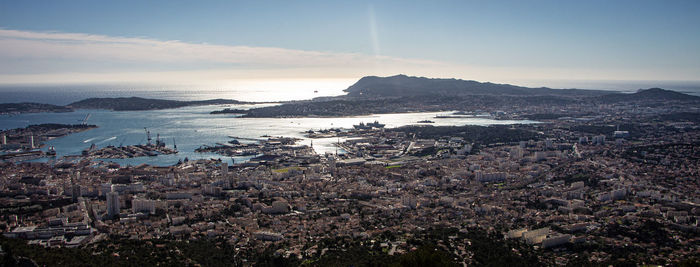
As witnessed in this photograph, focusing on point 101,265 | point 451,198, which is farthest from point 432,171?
point 101,265

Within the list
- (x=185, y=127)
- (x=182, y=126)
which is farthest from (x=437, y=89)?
(x=185, y=127)

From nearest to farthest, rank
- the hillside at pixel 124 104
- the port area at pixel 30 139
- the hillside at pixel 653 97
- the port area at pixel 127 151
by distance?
the port area at pixel 30 139 → the port area at pixel 127 151 → the hillside at pixel 653 97 → the hillside at pixel 124 104

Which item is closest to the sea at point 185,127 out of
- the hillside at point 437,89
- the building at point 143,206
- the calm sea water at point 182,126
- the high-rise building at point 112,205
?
the calm sea water at point 182,126

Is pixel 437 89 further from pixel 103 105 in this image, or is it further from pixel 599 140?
pixel 599 140

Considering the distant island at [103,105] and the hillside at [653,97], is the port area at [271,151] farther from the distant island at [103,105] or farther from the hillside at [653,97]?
the hillside at [653,97]

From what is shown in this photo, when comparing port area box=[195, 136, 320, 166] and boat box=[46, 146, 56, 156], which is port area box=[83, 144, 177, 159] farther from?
port area box=[195, 136, 320, 166]
